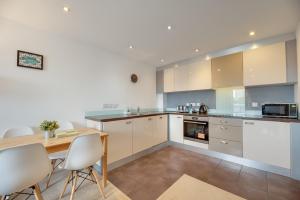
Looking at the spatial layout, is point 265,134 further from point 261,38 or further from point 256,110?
point 261,38

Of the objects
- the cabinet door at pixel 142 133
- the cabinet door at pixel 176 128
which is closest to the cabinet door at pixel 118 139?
the cabinet door at pixel 142 133

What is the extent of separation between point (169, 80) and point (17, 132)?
3309 mm

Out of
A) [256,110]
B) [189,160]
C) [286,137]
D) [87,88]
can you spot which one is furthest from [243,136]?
[87,88]

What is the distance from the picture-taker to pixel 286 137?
201 centimetres

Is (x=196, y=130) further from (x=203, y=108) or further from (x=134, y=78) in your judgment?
(x=134, y=78)

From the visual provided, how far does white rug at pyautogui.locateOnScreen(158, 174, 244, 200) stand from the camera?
63.7 inches

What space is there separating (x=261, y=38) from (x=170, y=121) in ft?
8.33

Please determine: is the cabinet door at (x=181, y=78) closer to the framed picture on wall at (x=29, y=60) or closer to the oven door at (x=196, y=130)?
the oven door at (x=196, y=130)

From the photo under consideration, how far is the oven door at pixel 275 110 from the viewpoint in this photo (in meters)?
2.22

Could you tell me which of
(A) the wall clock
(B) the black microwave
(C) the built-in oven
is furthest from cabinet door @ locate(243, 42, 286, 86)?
(A) the wall clock

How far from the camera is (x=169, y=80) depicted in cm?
389

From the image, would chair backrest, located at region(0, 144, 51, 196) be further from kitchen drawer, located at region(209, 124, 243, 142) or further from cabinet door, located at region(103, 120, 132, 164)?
A: kitchen drawer, located at region(209, 124, 243, 142)

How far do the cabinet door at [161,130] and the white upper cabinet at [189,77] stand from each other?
0.93 metres

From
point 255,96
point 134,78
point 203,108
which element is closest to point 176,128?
point 203,108
